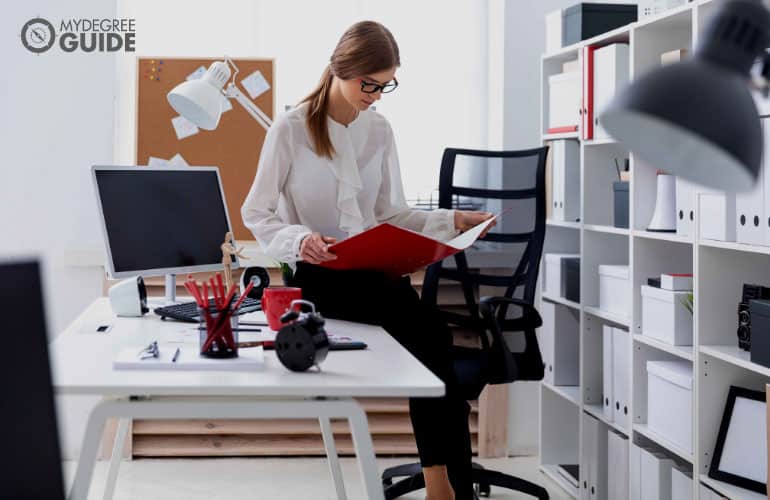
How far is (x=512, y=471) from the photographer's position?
3.65 m

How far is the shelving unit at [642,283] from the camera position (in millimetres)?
2432

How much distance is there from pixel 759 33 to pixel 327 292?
1561 mm

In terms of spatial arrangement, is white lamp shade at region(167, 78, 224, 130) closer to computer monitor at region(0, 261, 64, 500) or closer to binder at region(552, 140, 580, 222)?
binder at region(552, 140, 580, 222)

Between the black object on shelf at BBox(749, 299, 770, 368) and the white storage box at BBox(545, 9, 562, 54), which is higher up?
the white storage box at BBox(545, 9, 562, 54)

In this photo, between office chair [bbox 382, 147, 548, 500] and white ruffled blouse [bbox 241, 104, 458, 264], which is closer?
white ruffled blouse [bbox 241, 104, 458, 264]

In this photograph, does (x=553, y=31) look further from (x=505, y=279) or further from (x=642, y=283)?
(x=642, y=283)

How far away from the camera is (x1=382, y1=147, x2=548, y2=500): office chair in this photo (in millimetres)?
2854

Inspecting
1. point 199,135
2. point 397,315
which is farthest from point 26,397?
point 199,135

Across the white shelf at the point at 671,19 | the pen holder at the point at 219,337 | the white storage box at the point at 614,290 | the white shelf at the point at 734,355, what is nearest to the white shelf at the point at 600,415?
the white storage box at the point at 614,290

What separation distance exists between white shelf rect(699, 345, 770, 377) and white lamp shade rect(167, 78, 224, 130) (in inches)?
62.7

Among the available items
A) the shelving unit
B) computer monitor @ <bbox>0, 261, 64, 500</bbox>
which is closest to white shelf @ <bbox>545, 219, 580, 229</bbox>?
the shelving unit

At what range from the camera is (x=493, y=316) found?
2.85 metres

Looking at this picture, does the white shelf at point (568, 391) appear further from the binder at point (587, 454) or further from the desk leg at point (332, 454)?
the desk leg at point (332, 454)

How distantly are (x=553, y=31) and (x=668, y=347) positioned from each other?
151cm
